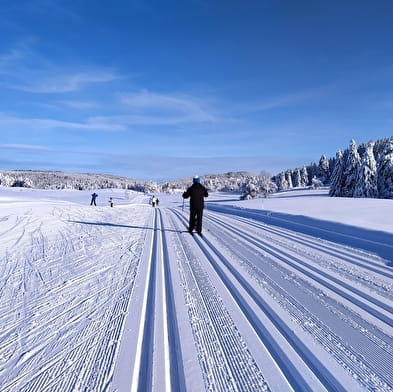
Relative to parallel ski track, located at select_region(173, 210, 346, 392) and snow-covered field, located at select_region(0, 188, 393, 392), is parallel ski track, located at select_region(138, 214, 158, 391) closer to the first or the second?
snow-covered field, located at select_region(0, 188, 393, 392)

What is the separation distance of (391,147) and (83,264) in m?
47.9

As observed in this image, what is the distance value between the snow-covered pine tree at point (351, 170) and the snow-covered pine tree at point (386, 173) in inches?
125

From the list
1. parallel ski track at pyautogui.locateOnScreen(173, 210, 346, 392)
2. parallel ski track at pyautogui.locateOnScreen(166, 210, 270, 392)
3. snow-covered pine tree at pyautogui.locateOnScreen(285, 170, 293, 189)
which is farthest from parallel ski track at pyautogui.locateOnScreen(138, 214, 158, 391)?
snow-covered pine tree at pyautogui.locateOnScreen(285, 170, 293, 189)

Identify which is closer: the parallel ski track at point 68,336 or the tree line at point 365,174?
the parallel ski track at point 68,336

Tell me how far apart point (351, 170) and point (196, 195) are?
4090 cm

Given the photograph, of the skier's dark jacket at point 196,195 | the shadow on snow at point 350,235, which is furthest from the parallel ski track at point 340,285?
the skier's dark jacket at point 196,195

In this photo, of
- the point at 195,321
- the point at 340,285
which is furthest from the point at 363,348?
the point at 340,285

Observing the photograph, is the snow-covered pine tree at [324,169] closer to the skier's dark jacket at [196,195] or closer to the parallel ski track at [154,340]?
the skier's dark jacket at [196,195]

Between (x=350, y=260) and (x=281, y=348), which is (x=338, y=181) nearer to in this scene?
(x=350, y=260)

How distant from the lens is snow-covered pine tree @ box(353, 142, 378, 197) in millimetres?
38469

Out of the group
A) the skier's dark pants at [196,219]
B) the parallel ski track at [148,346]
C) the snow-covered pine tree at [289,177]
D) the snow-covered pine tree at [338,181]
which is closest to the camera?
the parallel ski track at [148,346]

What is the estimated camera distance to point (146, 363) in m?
2.35

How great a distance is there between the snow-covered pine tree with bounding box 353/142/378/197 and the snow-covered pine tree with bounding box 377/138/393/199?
2393 mm

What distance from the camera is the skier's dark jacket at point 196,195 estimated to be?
9.63m
